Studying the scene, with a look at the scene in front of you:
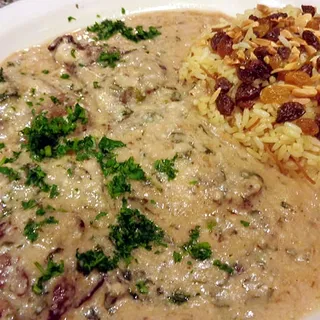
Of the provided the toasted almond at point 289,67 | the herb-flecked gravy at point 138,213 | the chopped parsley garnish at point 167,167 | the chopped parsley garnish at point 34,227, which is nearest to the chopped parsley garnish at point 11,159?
the herb-flecked gravy at point 138,213

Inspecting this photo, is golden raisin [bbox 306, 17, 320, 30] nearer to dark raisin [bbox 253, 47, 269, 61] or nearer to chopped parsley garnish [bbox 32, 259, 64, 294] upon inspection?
dark raisin [bbox 253, 47, 269, 61]

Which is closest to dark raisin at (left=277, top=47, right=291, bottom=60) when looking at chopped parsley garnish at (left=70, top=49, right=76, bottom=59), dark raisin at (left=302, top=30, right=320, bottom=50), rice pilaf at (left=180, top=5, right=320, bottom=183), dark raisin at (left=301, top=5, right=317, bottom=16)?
rice pilaf at (left=180, top=5, right=320, bottom=183)

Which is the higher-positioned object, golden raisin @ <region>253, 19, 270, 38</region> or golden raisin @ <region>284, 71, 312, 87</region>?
golden raisin @ <region>253, 19, 270, 38</region>

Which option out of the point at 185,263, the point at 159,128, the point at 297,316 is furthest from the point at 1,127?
the point at 297,316

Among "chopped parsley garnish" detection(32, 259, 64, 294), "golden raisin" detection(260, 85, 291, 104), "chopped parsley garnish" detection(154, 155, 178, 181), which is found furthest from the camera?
"golden raisin" detection(260, 85, 291, 104)

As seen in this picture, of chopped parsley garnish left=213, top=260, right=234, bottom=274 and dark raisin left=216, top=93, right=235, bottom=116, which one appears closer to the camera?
chopped parsley garnish left=213, top=260, right=234, bottom=274

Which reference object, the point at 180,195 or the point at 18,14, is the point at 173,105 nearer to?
the point at 180,195
